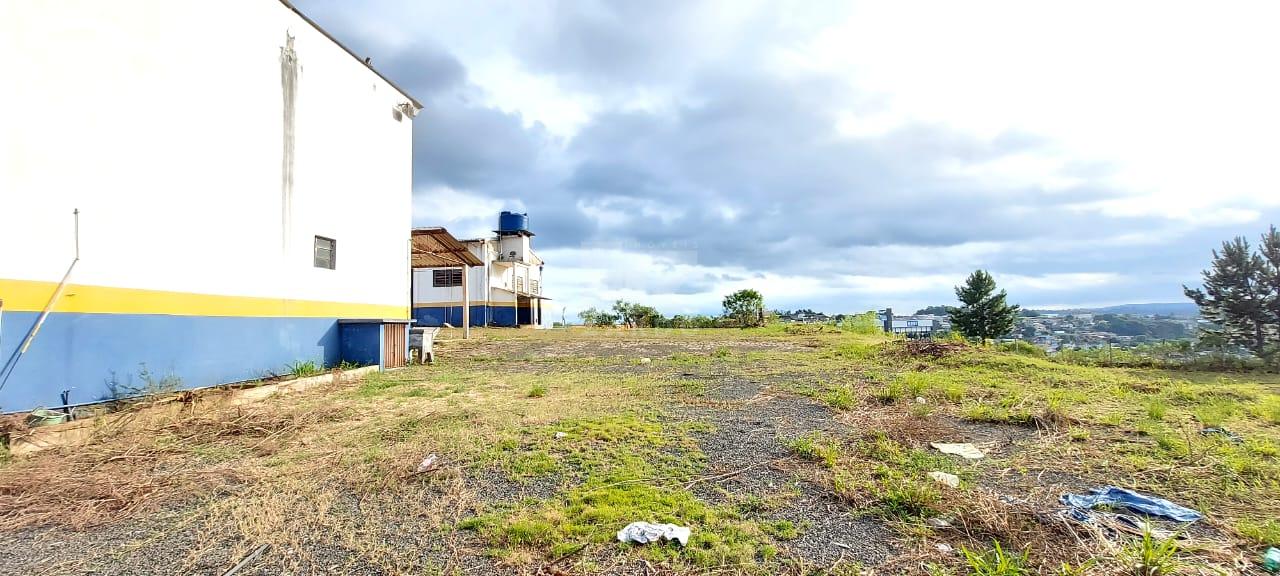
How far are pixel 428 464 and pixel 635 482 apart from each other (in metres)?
1.74

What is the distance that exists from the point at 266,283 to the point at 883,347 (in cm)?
1386

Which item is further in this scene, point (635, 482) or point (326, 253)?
point (326, 253)

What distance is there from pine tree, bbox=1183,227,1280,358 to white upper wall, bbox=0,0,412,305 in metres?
25.6

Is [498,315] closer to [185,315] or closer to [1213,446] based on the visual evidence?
[185,315]

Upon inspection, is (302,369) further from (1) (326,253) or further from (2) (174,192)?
(2) (174,192)

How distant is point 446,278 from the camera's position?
2723cm

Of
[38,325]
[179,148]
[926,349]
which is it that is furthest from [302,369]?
[926,349]

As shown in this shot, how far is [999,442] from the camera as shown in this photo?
4930mm

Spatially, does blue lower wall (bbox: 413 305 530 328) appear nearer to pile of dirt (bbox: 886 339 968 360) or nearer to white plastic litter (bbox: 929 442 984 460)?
pile of dirt (bbox: 886 339 968 360)

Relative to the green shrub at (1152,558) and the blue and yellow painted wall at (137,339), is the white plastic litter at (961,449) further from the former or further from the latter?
the blue and yellow painted wall at (137,339)

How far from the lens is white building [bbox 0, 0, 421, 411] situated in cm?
542

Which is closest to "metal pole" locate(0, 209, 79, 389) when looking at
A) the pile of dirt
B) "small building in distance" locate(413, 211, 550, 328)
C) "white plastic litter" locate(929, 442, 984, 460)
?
"white plastic litter" locate(929, 442, 984, 460)

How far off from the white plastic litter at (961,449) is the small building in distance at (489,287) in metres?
23.2

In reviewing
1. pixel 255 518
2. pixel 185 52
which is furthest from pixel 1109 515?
pixel 185 52
